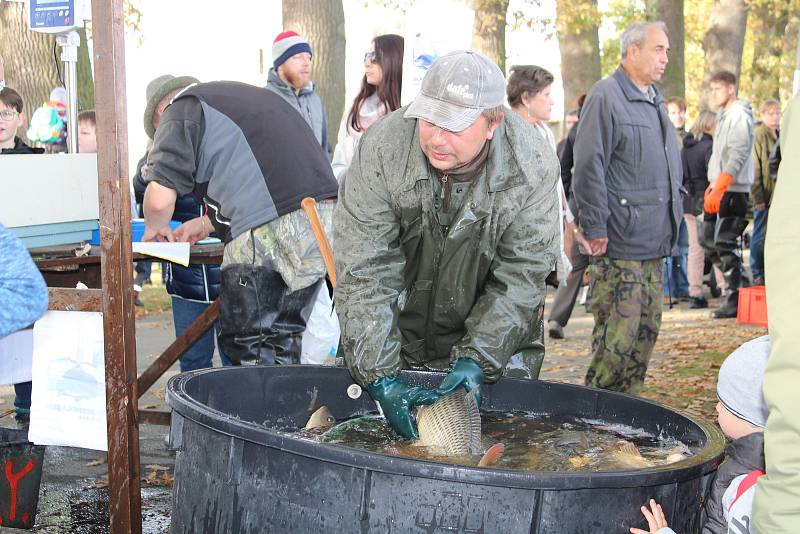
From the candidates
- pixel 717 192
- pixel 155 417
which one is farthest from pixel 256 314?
pixel 717 192

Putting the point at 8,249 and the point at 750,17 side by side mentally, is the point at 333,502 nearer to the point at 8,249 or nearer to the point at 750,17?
the point at 8,249

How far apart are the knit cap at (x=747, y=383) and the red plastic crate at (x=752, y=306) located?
1.07m

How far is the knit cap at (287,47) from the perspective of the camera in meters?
6.01

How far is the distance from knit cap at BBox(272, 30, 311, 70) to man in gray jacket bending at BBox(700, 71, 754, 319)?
4.65m

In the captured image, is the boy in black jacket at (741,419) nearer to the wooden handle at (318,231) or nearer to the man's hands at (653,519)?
the man's hands at (653,519)

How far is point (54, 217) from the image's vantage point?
4.15 m

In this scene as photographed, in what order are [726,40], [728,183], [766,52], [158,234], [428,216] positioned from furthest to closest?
[766,52] < [726,40] < [728,183] < [158,234] < [428,216]

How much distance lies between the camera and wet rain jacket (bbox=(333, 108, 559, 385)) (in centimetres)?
314

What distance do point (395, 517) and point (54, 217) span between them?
8.06ft

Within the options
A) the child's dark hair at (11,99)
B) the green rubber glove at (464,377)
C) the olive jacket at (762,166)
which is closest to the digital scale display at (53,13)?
the child's dark hair at (11,99)

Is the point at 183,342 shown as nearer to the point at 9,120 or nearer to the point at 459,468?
the point at 9,120

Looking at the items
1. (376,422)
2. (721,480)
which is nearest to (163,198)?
(376,422)

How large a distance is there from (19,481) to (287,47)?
3.22 meters

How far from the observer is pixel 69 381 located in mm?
3541
